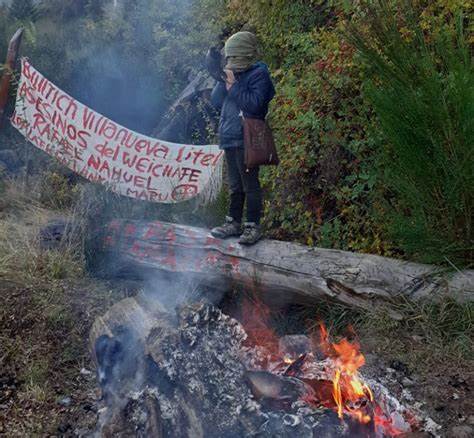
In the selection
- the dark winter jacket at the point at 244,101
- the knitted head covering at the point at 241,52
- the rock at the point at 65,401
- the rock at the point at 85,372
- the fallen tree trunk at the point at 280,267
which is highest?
the knitted head covering at the point at 241,52

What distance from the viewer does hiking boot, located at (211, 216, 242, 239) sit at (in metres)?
5.12

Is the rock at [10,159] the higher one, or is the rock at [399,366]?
the rock at [10,159]

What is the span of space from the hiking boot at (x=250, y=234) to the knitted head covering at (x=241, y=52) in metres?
1.22

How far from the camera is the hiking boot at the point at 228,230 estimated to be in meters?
5.12

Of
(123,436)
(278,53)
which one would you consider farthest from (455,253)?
(278,53)

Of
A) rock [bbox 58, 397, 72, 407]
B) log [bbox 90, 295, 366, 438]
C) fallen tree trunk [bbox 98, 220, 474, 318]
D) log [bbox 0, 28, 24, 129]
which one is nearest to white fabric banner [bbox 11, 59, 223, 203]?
log [bbox 0, 28, 24, 129]

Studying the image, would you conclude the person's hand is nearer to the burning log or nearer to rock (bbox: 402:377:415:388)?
the burning log

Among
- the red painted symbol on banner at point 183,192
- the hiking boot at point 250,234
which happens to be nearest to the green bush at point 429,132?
the hiking boot at point 250,234

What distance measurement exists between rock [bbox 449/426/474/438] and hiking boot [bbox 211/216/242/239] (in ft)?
7.75

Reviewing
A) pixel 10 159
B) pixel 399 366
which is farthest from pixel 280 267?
pixel 10 159

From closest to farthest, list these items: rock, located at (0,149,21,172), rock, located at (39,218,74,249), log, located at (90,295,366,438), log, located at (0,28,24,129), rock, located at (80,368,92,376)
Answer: log, located at (90,295,366,438) → rock, located at (80,368,92,376) → rock, located at (39,218,74,249) → log, located at (0,28,24,129) → rock, located at (0,149,21,172)

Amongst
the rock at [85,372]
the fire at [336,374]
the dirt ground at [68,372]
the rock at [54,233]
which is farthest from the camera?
the rock at [54,233]

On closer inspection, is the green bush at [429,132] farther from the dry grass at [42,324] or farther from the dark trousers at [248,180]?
the dry grass at [42,324]

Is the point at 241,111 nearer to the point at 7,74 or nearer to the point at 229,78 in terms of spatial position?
the point at 229,78
